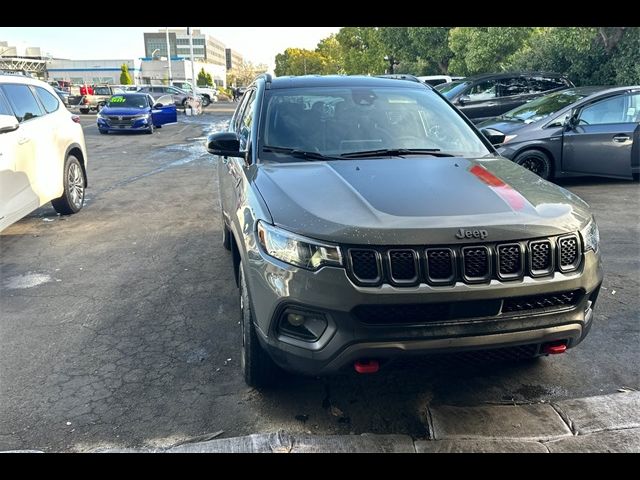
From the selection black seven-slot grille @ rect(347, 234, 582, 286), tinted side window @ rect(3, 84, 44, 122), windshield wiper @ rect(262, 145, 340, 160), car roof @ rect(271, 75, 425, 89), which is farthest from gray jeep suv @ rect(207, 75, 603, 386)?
tinted side window @ rect(3, 84, 44, 122)

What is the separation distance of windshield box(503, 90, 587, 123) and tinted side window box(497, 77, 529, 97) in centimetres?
420

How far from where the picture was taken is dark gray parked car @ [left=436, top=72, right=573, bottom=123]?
13031 millimetres

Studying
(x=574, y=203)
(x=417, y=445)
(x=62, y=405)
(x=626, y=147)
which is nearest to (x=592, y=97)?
(x=626, y=147)

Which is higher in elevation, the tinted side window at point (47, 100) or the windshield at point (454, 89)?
the windshield at point (454, 89)

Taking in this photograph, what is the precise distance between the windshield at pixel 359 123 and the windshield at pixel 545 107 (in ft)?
16.2

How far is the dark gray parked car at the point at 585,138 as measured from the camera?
7.93 m

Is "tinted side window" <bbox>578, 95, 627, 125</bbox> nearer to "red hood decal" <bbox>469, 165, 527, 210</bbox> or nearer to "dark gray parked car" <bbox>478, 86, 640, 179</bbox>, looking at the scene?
"dark gray parked car" <bbox>478, 86, 640, 179</bbox>

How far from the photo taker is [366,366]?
2.51 meters

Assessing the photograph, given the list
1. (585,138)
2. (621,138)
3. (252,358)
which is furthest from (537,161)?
(252,358)

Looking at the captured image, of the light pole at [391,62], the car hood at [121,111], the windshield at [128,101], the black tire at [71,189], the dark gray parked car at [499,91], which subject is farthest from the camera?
the light pole at [391,62]

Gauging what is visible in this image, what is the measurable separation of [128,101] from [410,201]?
20028mm

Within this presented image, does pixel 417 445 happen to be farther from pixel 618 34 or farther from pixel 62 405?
pixel 618 34

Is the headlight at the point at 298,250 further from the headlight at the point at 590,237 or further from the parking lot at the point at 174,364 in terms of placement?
the headlight at the point at 590,237

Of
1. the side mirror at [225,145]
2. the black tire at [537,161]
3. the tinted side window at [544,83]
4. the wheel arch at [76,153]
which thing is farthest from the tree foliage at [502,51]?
the wheel arch at [76,153]
